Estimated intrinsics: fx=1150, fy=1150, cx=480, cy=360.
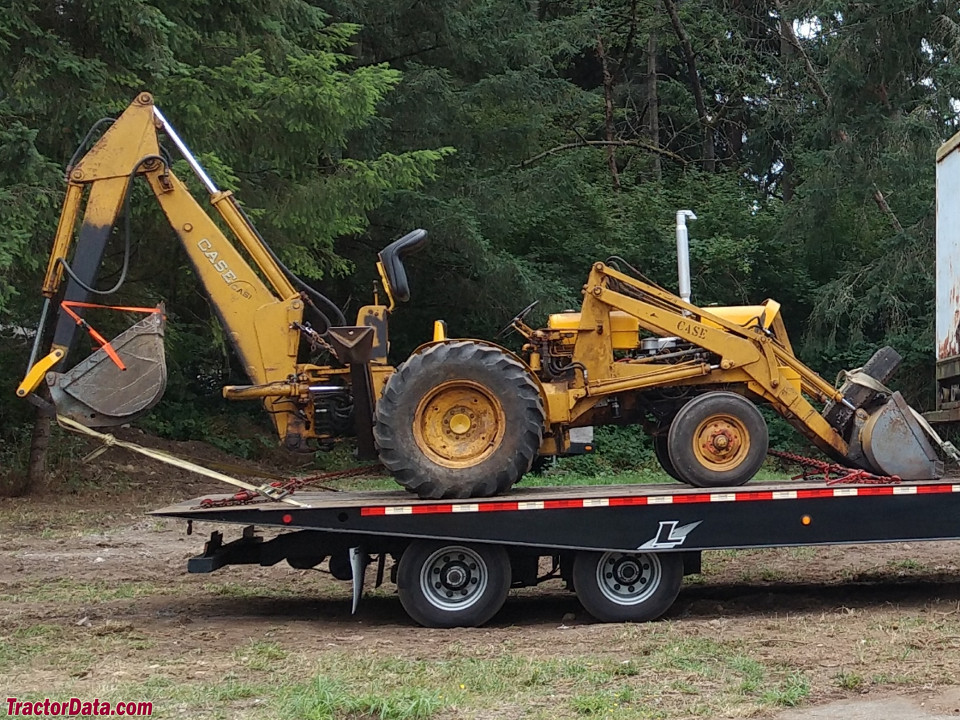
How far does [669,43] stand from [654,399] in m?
21.3

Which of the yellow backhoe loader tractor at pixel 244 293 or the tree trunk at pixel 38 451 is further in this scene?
the tree trunk at pixel 38 451

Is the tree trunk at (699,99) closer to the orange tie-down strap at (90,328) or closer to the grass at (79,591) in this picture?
the grass at (79,591)

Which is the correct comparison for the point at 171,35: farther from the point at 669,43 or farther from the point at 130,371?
the point at 669,43

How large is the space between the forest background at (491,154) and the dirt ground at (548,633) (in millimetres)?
3391

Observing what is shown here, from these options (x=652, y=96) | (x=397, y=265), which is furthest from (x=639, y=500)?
(x=652, y=96)

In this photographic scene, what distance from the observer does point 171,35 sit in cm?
1358

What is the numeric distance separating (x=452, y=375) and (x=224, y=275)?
202 cm

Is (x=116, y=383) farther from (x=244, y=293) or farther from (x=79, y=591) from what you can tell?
(x=79, y=591)

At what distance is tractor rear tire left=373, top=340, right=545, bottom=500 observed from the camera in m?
8.38

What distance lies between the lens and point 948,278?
10.5 metres

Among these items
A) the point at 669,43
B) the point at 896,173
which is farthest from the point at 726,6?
the point at 896,173

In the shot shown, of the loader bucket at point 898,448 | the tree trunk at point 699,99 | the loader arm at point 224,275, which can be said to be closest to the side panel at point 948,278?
the loader bucket at point 898,448

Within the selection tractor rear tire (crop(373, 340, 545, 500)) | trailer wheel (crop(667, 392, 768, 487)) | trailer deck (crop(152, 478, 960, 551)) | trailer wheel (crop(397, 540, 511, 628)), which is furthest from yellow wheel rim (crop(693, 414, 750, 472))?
trailer wheel (crop(397, 540, 511, 628))

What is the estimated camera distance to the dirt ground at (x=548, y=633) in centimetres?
616
